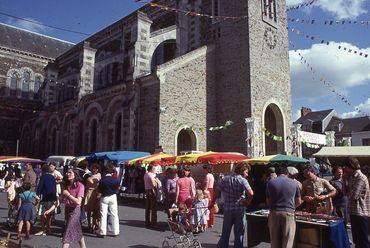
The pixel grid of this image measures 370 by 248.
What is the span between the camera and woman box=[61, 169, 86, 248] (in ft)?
19.5

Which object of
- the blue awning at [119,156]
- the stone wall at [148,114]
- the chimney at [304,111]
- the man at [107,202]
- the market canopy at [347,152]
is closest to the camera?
the man at [107,202]

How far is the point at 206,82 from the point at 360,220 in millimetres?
15221

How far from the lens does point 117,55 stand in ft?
84.7

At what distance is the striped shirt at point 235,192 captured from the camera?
5.95 metres

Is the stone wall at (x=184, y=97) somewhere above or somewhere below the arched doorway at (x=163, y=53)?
below

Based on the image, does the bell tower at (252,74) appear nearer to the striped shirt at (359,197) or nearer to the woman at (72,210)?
the striped shirt at (359,197)

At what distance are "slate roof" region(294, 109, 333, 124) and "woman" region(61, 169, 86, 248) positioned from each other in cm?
3836

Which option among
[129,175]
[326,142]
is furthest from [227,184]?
[326,142]

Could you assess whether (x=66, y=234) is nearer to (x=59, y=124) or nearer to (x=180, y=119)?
(x=180, y=119)

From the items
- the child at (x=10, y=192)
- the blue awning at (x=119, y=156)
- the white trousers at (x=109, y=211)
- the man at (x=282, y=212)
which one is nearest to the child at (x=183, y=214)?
the white trousers at (x=109, y=211)

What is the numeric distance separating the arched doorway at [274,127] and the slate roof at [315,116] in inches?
844

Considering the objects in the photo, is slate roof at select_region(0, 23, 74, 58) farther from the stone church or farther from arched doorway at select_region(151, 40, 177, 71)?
arched doorway at select_region(151, 40, 177, 71)

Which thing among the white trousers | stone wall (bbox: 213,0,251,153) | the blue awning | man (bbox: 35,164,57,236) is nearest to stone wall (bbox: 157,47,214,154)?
stone wall (bbox: 213,0,251,153)

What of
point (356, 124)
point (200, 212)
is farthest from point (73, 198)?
point (356, 124)
